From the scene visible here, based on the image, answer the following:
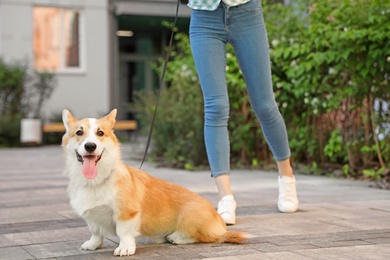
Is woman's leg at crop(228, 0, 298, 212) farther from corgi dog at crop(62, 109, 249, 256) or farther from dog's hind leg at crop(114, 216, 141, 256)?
dog's hind leg at crop(114, 216, 141, 256)

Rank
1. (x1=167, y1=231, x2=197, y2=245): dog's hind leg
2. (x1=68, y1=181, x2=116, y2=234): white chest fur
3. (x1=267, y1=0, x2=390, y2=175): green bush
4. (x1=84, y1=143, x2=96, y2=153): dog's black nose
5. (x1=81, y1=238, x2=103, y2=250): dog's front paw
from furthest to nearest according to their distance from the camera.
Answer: (x1=267, y1=0, x2=390, y2=175): green bush → (x1=167, y1=231, x2=197, y2=245): dog's hind leg → (x1=81, y1=238, x2=103, y2=250): dog's front paw → (x1=68, y1=181, x2=116, y2=234): white chest fur → (x1=84, y1=143, x2=96, y2=153): dog's black nose

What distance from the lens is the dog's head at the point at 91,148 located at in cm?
344

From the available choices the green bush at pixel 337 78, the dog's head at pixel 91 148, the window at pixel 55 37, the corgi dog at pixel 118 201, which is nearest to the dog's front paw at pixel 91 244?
the corgi dog at pixel 118 201

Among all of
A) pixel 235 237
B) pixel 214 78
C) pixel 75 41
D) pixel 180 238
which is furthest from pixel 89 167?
pixel 75 41

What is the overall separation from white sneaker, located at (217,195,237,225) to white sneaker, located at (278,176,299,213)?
45 centimetres

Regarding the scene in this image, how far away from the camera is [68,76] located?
19734 mm

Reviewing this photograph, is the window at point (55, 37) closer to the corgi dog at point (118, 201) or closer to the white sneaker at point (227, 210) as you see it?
the white sneaker at point (227, 210)

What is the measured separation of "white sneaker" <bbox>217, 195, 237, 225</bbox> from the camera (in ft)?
14.2

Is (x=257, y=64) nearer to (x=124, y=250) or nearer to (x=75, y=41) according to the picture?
(x=124, y=250)

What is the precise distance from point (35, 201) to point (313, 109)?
11.2ft

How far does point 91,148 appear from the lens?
3.41 metres

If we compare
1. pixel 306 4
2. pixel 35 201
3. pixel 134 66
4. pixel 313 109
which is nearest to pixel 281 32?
pixel 306 4

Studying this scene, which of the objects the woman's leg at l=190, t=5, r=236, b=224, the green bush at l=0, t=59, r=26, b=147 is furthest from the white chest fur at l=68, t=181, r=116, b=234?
the green bush at l=0, t=59, r=26, b=147

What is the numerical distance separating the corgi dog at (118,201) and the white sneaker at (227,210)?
0.51 m
